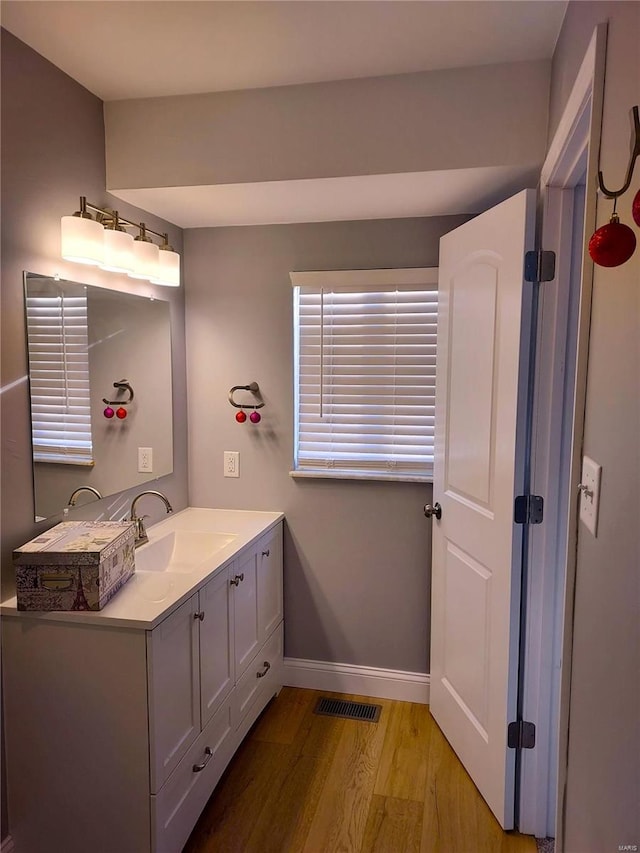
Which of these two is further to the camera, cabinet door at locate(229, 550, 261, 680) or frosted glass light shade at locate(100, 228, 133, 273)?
cabinet door at locate(229, 550, 261, 680)

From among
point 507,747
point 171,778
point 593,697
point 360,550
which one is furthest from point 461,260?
point 171,778

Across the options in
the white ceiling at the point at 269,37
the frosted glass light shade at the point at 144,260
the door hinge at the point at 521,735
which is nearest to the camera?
the white ceiling at the point at 269,37

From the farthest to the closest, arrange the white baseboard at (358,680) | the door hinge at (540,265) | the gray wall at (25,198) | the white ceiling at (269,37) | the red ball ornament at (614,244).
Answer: the white baseboard at (358,680)
the door hinge at (540,265)
the gray wall at (25,198)
the white ceiling at (269,37)
the red ball ornament at (614,244)

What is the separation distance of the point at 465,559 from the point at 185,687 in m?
1.08

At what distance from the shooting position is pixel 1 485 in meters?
1.59

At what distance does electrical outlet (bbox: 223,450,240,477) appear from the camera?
8.59 ft

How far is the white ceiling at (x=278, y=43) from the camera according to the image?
4.82 feet

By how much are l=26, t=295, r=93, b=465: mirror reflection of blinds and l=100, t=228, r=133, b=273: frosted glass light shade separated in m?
0.15

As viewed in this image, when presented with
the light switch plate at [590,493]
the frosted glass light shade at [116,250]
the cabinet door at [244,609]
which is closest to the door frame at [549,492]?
the light switch plate at [590,493]

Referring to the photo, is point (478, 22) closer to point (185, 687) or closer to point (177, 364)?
point (177, 364)

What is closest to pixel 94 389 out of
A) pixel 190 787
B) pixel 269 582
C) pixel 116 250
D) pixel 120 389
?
pixel 120 389

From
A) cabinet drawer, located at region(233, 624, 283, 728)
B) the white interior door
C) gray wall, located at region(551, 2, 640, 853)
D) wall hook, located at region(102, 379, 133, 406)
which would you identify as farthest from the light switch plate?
wall hook, located at region(102, 379, 133, 406)

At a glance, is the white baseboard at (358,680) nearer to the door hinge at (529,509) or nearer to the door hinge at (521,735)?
the door hinge at (521,735)

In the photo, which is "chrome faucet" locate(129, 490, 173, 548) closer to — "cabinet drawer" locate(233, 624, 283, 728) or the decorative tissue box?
the decorative tissue box
